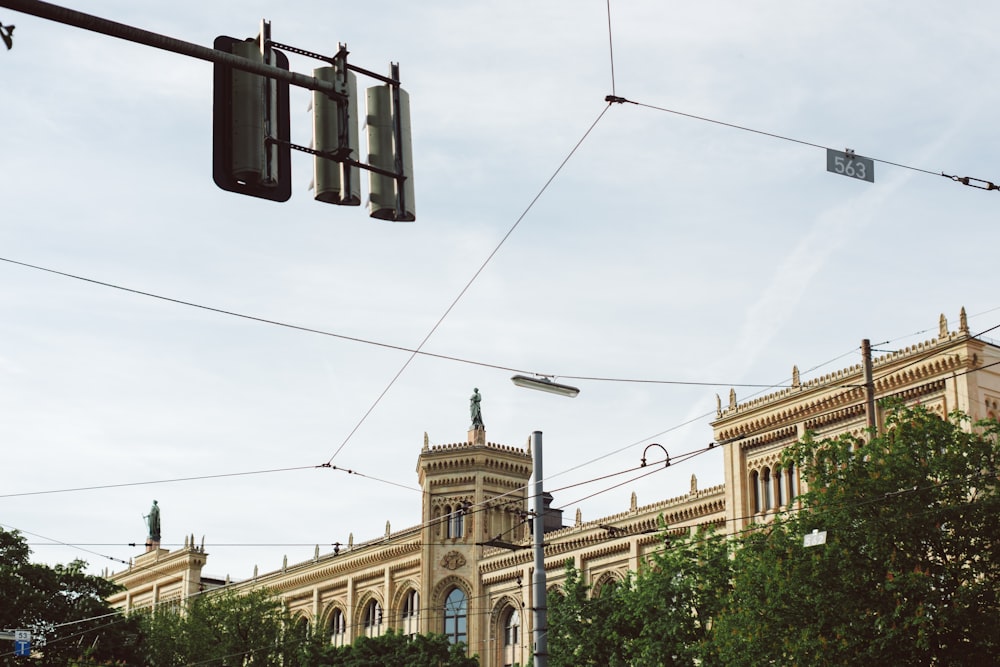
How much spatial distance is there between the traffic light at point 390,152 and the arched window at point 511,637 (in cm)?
5300

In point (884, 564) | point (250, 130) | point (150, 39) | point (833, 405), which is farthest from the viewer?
point (833, 405)

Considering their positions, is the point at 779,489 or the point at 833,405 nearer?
the point at 833,405

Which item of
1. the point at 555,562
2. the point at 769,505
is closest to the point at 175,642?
the point at 555,562

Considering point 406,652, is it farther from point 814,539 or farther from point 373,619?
point 814,539

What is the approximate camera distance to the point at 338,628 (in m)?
72.1

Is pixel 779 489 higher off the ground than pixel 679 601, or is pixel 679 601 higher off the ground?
pixel 779 489

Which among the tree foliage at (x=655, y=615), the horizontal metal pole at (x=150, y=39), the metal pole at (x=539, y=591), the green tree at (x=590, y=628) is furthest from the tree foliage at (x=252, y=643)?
the horizontal metal pole at (x=150, y=39)

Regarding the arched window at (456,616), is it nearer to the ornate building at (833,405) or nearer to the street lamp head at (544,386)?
the ornate building at (833,405)

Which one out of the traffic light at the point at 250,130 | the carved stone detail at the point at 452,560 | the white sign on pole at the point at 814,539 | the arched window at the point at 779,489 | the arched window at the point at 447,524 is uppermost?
the arched window at the point at 447,524

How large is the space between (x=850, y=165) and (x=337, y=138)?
1022 centimetres

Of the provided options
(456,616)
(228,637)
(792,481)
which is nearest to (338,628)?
(456,616)

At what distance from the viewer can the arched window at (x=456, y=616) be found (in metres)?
62.5

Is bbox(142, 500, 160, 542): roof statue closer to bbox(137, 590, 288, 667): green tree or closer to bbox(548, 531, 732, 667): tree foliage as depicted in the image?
bbox(137, 590, 288, 667): green tree

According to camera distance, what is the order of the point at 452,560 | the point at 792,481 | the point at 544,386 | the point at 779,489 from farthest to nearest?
the point at 452,560 → the point at 779,489 → the point at 792,481 → the point at 544,386
